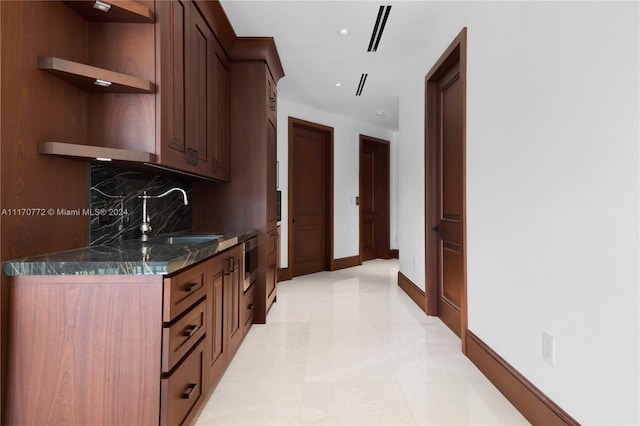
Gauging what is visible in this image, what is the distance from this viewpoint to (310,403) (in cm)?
203

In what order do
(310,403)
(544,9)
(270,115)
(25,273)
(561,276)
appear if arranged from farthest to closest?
(270,115) < (310,403) < (544,9) < (561,276) < (25,273)

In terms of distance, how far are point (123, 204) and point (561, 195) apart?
2327mm

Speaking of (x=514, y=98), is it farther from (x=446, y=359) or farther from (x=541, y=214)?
(x=446, y=359)

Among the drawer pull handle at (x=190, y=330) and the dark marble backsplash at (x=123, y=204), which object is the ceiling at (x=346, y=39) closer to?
the dark marble backsplash at (x=123, y=204)

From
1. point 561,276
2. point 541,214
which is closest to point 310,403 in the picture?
point 561,276

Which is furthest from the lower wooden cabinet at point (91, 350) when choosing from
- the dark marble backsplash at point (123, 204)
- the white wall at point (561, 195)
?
the white wall at point (561, 195)

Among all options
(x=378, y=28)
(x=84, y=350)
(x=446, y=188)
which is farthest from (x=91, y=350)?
(x=378, y=28)

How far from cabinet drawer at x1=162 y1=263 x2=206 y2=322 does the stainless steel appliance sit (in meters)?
1.12

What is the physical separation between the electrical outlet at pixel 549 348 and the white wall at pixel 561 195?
0.12 ft

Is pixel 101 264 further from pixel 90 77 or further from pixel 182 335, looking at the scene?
pixel 90 77

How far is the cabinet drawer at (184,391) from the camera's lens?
1.46 meters

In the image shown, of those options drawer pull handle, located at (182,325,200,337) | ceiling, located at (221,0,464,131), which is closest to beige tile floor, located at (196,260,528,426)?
drawer pull handle, located at (182,325,200,337)

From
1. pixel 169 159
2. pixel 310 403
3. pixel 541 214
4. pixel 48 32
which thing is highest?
pixel 48 32

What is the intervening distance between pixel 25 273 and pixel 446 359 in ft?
7.90
